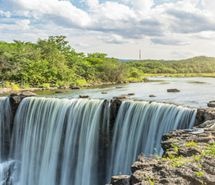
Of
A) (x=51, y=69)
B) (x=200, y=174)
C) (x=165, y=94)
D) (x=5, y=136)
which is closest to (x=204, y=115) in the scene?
(x=200, y=174)

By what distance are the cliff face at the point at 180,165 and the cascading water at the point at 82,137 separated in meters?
5.74

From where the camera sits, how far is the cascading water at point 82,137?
59.0 feet

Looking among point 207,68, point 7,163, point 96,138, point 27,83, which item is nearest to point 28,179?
point 7,163

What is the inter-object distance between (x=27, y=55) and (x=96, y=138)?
50.2 meters

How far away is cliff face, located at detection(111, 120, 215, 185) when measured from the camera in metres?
8.18

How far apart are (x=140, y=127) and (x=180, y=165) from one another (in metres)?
9.51

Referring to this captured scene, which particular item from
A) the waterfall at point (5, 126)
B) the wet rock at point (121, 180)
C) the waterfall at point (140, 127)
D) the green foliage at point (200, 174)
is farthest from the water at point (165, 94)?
the green foliage at point (200, 174)

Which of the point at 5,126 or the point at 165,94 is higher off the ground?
the point at 165,94

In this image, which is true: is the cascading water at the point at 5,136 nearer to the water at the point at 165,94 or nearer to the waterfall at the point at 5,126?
the waterfall at the point at 5,126

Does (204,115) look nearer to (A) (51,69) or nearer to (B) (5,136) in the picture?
(B) (5,136)

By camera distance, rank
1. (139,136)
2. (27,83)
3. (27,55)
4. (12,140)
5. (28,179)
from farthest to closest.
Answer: (27,55)
(27,83)
(12,140)
(28,179)
(139,136)

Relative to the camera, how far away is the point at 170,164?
9000 mm

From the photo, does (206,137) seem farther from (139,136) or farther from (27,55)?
(27,55)

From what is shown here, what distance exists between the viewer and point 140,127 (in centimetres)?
1836
